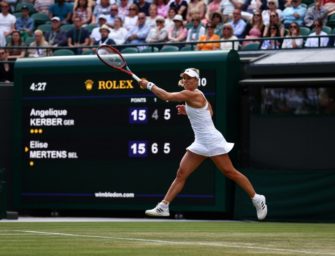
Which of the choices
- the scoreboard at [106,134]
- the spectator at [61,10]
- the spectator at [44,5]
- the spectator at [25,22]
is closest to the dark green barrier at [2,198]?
the scoreboard at [106,134]

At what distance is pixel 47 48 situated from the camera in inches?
939

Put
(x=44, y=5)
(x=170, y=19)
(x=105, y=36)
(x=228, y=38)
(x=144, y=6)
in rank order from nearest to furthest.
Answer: (x=228, y=38), (x=170, y=19), (x=105, y=36), (x=144, y=6), (x=44, y=5)

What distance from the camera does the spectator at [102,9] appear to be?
86.4 feet

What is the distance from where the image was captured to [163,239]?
46.6 feet

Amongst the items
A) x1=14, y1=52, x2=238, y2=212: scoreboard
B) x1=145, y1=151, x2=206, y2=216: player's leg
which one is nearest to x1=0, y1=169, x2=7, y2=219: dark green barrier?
x1=14, y1=52, x2=238, y2=212: scoreboard

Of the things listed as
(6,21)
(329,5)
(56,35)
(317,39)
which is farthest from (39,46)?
(329,5)

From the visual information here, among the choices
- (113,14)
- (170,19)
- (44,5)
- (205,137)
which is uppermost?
(44,5)

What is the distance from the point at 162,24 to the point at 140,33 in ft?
2.87

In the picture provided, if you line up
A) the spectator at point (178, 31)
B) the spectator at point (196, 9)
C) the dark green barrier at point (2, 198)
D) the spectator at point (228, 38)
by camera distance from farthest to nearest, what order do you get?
the spectator at point (196, 9), the spectator at point (178, 31), the spectator at point (228, 38), the dark green barrier at point (2, 198)

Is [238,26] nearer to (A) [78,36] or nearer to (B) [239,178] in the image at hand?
(A) [78,36]

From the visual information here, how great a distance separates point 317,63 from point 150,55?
3587 mm

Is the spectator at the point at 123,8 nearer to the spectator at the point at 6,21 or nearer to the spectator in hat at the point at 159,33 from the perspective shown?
A: the spectator in hat at the point at 159,33

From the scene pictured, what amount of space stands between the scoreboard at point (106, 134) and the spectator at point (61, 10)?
366 cm

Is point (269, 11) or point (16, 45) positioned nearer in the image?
point (269, 11)
